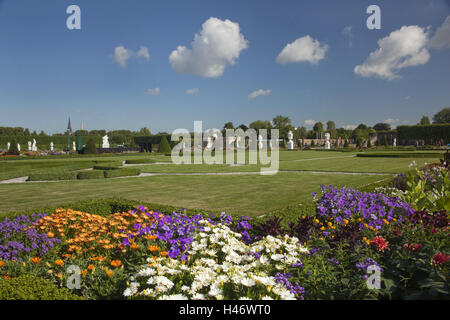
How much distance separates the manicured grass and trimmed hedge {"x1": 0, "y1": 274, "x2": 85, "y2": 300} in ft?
15.7

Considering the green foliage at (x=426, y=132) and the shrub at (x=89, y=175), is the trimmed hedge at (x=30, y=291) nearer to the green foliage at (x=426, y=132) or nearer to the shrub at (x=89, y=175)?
the shrub at (x=89, y=175)

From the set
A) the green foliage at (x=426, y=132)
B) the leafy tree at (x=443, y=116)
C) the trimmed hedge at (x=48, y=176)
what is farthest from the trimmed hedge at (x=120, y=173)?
the leafy tree at (x=443, y=116)

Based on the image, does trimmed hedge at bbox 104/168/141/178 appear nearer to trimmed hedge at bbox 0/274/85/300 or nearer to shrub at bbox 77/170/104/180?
shrub at bbox 77/170/104/180

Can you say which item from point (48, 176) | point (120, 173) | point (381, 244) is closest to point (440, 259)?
point (381, 244)

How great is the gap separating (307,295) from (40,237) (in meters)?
3.44

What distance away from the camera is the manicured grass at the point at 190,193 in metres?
7.89

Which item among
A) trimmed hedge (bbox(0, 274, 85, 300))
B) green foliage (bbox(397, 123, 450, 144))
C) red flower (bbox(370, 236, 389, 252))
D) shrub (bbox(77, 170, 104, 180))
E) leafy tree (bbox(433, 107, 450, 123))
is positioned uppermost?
leafy tree (bbox(433, 107, 450, 123))

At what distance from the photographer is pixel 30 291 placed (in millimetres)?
2357

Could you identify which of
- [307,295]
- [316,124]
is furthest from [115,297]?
[316,124]

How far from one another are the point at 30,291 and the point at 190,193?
733cm

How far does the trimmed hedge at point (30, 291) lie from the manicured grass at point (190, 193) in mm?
4796

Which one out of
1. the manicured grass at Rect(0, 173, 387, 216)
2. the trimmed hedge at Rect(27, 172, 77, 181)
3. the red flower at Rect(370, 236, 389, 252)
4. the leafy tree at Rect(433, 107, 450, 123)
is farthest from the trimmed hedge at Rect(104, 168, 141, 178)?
the leafy tree at Rect(433, 107, 450, 123)

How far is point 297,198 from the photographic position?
28.0 ft

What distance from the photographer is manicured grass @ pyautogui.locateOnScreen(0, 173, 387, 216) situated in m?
7.89
